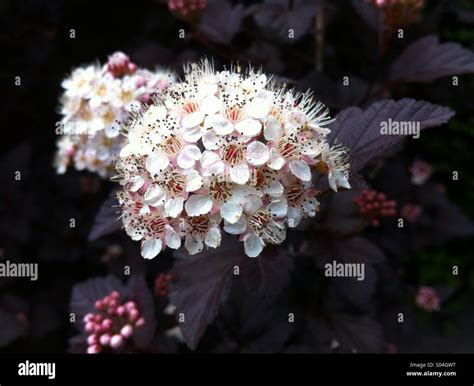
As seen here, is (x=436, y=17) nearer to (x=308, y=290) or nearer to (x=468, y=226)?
(x=468, y=226)

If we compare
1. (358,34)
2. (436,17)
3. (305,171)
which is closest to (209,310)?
(305,171)

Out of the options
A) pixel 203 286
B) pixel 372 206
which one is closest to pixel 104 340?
pixel 203 286

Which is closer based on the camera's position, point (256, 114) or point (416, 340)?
point (256, 114)

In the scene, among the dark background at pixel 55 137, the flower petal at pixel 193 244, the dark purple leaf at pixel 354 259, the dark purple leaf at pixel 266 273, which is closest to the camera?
the flower petal at pixel 193 244

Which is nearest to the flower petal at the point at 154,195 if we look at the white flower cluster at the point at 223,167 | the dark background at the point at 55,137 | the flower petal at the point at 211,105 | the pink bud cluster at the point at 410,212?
the white flower cluster at the point at 223,167

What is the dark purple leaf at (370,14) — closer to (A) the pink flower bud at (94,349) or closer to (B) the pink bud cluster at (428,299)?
(B) the pink bud cluster at (428,299)

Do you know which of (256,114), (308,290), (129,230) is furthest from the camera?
(308,290)
